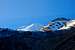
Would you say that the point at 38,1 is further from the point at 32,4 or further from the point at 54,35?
the point at 54,35

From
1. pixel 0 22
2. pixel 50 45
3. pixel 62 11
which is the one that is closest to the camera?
pixel 50 45

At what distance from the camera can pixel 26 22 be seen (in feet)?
9.31

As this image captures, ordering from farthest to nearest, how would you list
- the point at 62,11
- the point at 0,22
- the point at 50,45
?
the point at 62,11 < the point at 0,22 < the point at 50,45

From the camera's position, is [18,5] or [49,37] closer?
[49,37]

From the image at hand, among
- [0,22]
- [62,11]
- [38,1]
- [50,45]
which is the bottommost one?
[50,45]

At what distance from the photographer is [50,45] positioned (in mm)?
833

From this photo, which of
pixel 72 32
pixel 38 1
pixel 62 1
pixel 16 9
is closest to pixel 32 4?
pixel 38 1

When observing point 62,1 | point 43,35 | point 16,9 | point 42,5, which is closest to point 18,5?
point 16,9

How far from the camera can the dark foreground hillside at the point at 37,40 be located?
2.56 ft

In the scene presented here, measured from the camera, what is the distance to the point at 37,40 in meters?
0.83

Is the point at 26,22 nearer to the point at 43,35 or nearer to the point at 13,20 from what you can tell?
the point at 13,20

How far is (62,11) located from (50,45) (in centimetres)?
216

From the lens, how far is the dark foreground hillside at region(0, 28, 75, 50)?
30.7 inches

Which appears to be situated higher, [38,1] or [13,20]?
[38,1]
